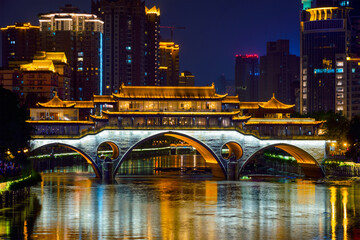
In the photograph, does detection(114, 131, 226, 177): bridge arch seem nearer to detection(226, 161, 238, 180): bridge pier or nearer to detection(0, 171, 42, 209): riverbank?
detection(226, 161, 238, 180): bridge pier

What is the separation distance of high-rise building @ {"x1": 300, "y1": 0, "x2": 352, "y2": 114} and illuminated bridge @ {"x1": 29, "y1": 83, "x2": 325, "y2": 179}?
9954 centimetres

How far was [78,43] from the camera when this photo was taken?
649 ft

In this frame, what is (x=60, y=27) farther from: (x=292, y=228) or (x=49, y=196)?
(x=292, y=228)

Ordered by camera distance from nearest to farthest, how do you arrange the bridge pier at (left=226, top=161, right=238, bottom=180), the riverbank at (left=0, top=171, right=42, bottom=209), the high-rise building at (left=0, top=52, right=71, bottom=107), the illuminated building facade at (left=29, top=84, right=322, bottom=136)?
the riverbank at (left=0, top=171, right=42, bottom=209), the illuminated building facade at (left=29, top=84, right=322, bottom=136), the bridge pier at (left=226, top=161, right=238, bottom=180), the high-rise building at (left=0, top=52, right=71, bottom=107)

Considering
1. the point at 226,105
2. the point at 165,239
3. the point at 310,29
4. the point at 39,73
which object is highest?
the point at 310,29

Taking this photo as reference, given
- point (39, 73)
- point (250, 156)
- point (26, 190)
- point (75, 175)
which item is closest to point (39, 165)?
point (75, 175)

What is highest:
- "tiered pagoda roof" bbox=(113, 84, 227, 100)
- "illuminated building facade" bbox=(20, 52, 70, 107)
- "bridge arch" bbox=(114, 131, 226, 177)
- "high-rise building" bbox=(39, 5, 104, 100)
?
"high-rise building" bbox=(39, 5, 104, 100)

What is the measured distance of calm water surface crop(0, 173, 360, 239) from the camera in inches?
1789

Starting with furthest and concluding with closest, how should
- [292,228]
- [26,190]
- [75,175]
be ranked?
[75,175], [26,190], [292,228]

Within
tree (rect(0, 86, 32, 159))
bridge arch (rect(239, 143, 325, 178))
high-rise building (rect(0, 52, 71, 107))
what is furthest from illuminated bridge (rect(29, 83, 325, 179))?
high-rise building (rect(0, 52, 71, 107))

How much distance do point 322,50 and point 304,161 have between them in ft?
349

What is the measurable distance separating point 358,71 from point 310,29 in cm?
2567

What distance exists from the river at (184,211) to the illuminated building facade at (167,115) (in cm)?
800

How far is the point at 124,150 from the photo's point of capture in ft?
281
